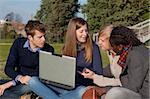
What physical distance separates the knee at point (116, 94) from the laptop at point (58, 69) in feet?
1.11

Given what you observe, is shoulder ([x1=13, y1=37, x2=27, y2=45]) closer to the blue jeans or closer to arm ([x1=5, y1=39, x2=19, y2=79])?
arm ([x1=5, y1=39, x2=19, y2=79])

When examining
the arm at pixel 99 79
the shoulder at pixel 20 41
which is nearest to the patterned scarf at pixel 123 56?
the arm at pixel 99 79

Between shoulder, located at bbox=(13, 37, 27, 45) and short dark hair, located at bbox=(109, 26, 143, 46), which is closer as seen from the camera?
short dark hair, located at bbox=(109, 26, 143, 46)

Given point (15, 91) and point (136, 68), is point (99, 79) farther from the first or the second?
point (15, 91)

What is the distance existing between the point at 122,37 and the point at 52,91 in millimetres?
618

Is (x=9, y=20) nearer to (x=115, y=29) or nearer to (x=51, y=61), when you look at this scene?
(x=51, y=61)

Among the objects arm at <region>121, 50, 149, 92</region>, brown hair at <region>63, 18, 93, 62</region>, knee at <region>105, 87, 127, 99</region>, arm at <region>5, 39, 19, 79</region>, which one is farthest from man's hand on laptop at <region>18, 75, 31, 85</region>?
arm at <region>121, 50, 149, 92</region>

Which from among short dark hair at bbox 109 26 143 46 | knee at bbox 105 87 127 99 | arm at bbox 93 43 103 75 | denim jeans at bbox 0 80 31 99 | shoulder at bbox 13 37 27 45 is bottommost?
denim jeans at bbox 0 80 31 99

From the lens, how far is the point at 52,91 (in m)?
2.82

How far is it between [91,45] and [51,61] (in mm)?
319

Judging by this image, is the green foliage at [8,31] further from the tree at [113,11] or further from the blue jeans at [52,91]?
the tree at [113,11]

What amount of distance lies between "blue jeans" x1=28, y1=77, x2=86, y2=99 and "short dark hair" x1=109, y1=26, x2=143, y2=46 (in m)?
0.41

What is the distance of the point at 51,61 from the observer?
9.18 feet

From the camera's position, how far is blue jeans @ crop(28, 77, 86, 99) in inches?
109
